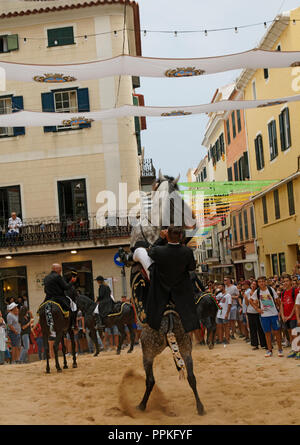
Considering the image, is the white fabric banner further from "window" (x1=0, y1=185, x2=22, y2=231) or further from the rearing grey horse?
"window" (x1=0, y1=185, x2=22, y2=231)

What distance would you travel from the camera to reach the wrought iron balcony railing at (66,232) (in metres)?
23.1

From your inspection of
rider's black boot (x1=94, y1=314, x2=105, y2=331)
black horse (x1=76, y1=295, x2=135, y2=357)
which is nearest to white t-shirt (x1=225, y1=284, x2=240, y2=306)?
black horse (x1=76, y1=295, x2=135, y2=357)

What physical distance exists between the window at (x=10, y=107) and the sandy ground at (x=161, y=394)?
564 inches

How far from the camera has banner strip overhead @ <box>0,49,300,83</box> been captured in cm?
1059

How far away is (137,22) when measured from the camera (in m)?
25.1

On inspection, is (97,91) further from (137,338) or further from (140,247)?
(140,247)

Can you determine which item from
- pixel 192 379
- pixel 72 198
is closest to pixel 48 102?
pixel 72 198

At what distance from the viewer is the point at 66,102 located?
965 inches

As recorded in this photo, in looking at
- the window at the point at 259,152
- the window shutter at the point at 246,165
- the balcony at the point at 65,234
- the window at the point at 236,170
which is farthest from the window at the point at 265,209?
the balcony at the point at 65,234

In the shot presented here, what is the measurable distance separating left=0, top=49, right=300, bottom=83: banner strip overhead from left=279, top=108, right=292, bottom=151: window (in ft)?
47.2

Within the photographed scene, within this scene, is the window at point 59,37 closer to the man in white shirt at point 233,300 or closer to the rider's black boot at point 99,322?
the man in white shirt at point 233,300

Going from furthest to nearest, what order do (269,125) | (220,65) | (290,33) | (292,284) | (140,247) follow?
(269,125)
(290,33)
(292,284)
(220,65)
(140,247)
